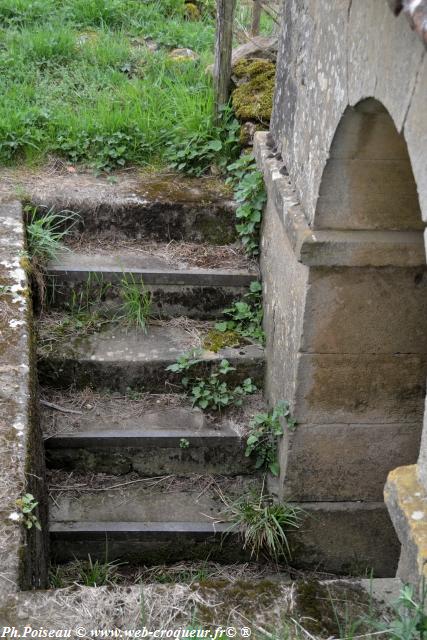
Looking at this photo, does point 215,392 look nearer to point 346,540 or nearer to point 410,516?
point 346,540

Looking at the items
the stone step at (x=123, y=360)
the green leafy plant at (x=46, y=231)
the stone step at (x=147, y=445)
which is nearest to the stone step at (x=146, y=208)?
the green leafy plant at (x=46, y=231)

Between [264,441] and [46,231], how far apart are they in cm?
187

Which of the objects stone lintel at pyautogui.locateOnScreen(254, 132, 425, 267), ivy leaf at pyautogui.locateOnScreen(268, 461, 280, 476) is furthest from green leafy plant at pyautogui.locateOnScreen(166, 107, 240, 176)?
ivy leaf at pyautogui.locateOnScreen(268, 461, 280, 476)

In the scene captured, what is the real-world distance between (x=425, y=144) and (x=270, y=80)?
3.28 metres

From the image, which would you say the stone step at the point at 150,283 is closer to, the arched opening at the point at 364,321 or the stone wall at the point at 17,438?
the stone wall at the point at 17,438

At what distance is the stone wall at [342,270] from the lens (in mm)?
2930

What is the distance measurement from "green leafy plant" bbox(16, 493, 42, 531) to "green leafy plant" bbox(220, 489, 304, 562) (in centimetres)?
130

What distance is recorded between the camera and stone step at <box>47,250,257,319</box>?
4336mm

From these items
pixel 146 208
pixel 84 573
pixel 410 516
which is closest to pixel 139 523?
pixel 84 573

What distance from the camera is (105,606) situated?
229cm

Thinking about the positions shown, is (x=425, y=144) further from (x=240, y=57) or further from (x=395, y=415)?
(x=240, y=57)

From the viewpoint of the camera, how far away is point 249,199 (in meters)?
4.45

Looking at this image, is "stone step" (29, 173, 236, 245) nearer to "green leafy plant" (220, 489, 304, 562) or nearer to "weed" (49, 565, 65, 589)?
"green leafy plant" (220, 489, 304, 562)

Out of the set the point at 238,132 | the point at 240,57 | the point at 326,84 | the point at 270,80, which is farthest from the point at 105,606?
the point at 240,57
